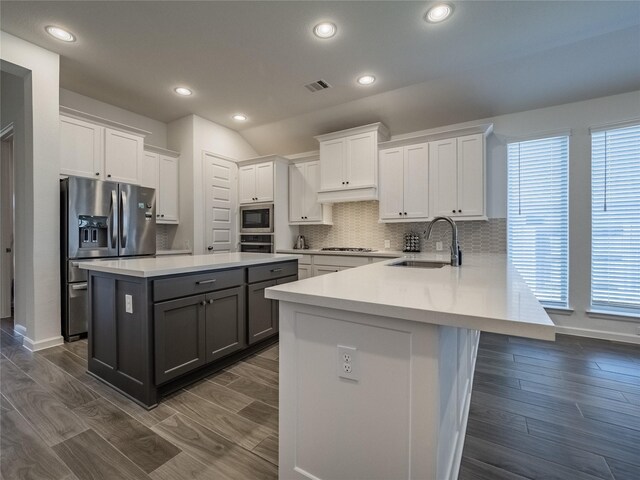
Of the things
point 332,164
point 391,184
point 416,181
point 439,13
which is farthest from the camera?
point 332,164

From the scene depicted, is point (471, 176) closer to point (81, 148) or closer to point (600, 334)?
point (600, 334)

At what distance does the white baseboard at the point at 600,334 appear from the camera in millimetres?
3062

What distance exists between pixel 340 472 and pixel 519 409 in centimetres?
148

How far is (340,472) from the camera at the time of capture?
3.59 ft

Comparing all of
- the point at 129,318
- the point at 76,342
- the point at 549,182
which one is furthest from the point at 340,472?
the point at 549,182

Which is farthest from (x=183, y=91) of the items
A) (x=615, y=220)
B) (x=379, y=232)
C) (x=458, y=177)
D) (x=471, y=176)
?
(x=615, y=220)

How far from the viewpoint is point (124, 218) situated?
3.46 meters

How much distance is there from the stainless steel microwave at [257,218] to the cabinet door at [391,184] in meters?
1.79

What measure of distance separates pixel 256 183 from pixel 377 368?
425 cm

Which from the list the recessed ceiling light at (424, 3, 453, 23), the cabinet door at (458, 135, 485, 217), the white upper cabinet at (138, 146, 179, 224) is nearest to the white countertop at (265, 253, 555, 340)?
the recessed ceiling light at (424, 3, 453, 23)

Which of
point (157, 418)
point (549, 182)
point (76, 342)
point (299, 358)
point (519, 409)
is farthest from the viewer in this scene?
point (549, 182)

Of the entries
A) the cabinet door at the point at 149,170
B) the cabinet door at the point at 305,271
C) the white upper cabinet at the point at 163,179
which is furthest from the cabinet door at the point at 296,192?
the cabinet door at the point at 149,170

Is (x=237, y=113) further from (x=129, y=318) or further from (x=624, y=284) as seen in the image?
(x=624, y=284)

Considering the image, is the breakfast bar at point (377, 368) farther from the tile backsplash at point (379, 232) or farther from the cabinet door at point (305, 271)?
the cabinet door at point (305, 271)
